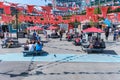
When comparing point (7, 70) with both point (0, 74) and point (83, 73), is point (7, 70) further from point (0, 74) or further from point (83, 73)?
point (83, 73)

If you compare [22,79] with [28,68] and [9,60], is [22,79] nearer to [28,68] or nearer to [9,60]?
[28,68]

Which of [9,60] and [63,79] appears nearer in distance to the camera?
[63,79]

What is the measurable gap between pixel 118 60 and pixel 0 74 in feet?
26.9

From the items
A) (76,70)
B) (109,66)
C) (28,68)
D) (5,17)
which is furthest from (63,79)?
(5,17)

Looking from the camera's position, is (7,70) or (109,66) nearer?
(7,70)

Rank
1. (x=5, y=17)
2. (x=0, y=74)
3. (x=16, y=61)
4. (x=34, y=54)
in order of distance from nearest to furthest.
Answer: (x=0, y=74)
(x=16, y=61)
(x=34, y=54)
(x=5, y=17)

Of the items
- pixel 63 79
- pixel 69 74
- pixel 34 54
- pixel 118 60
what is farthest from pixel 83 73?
pixel 34 54

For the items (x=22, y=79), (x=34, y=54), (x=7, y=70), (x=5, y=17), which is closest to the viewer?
(x=22, y=79)

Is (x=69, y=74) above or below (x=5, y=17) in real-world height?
below

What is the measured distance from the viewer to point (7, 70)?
1512cm

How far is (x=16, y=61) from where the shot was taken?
1830 cm

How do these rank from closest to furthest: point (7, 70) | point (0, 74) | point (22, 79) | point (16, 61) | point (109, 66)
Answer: point (22, 79), point (0, 74), point (7, 70), point (109, 66), point (16, 61)

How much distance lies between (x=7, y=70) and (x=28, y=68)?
1.15 metres

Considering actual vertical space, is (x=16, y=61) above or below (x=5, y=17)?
below
